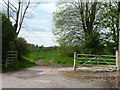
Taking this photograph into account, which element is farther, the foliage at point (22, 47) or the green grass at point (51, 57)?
the green grass at point (51, 57)

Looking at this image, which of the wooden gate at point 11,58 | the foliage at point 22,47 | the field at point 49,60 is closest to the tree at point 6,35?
the wooden gate at point 11,58

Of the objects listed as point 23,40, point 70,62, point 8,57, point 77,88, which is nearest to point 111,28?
point 70,62

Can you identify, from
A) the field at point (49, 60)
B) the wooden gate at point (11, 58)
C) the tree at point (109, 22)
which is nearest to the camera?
the wooden gate at point (11, 58)

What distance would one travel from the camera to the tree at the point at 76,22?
1238 inches

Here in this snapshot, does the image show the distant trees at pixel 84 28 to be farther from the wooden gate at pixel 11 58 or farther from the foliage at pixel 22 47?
the wooden gate at pixel 11 58

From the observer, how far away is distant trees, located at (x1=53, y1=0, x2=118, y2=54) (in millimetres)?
30359

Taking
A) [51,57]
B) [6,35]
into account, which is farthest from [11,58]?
[51,57]

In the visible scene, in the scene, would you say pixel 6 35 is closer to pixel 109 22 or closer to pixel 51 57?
pixel 109 22

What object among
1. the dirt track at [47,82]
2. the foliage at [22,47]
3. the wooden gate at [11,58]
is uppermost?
the foliage at [22,47]

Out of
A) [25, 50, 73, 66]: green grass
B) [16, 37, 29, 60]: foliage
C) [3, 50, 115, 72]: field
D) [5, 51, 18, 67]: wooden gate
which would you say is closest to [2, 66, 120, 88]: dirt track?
[3, 50, 115, 72]: field

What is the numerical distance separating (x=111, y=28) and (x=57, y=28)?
591 cm

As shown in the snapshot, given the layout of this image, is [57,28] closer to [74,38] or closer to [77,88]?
[74,38]

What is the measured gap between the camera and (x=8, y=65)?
21.1 metres

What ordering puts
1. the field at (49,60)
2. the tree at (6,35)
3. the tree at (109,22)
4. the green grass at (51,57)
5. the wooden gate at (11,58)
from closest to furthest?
1. the tree at (6,35)
2. the wooden gate at (11,58)
3. the field at (49,60)
4. the tree at (109,22)
5. the green grass at (51,57)
